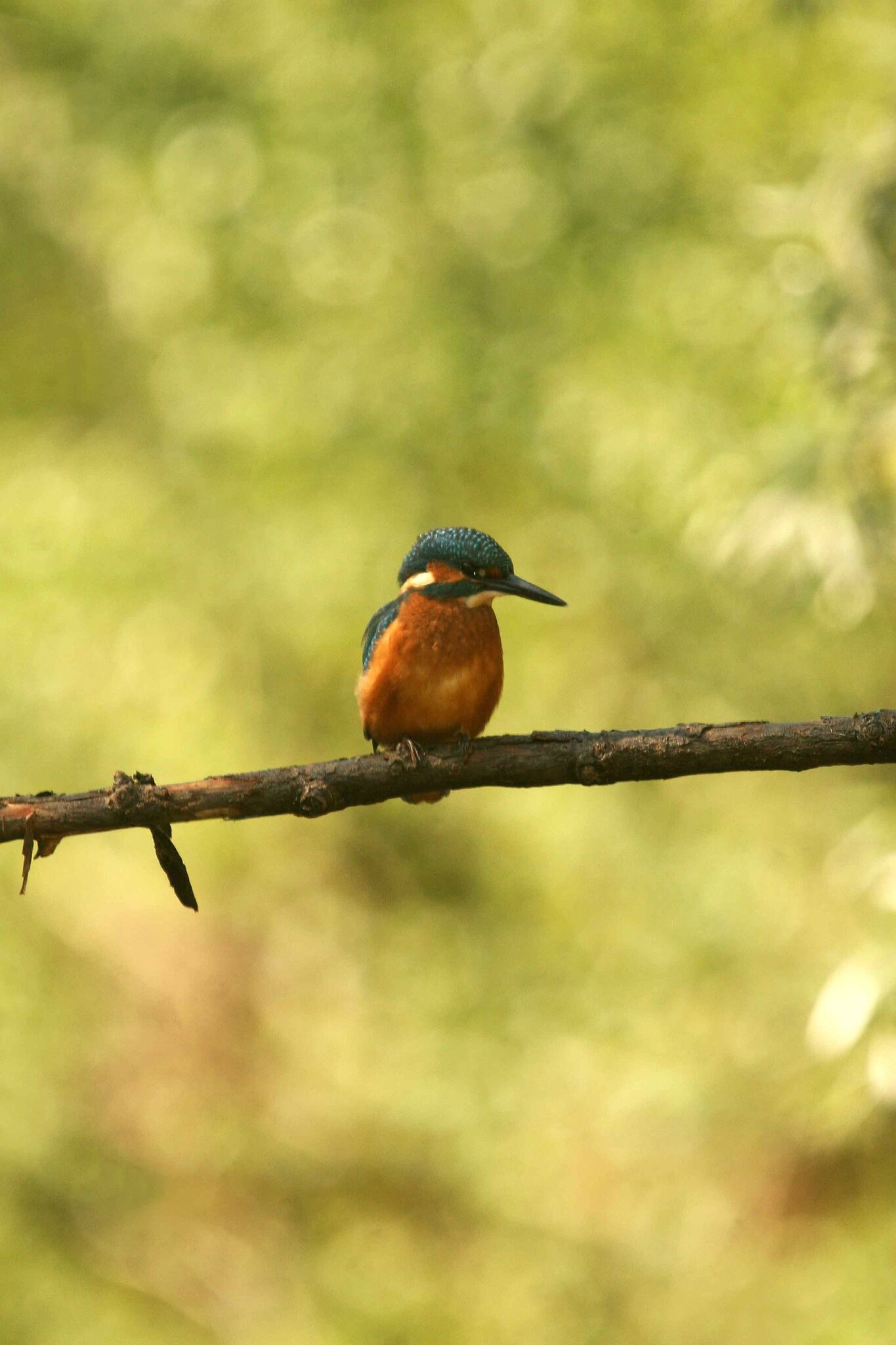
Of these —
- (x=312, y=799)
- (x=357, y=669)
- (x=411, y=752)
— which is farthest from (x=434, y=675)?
(x=357, y=669)

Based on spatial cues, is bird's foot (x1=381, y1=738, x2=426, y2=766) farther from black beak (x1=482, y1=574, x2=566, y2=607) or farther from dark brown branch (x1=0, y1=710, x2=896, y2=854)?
black beak (x1=482, y1=574, x2=566, y2=607)

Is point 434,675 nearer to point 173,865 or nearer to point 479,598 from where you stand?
point 479,598

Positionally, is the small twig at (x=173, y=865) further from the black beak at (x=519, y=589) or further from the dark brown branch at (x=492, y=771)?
the black beak at (x=519, y=589)

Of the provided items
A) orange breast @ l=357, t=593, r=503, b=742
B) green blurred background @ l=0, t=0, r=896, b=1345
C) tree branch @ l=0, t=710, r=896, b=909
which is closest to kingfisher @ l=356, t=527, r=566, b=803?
orange breast @ l=357, t=593, r=503, b=742

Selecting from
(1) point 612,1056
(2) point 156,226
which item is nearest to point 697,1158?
(1) point 612,1056

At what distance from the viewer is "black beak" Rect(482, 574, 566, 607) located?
8.35ft

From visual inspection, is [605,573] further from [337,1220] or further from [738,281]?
[337,1220]

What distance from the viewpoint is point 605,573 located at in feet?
18.3

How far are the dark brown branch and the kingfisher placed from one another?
52cm

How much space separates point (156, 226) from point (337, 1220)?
486cm

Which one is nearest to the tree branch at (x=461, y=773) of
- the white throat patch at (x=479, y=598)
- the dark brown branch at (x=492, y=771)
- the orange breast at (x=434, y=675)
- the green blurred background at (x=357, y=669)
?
the dark brown branch at (x=492, y=771)

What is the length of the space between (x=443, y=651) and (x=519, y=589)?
191 mm

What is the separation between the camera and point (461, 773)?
6.64ft

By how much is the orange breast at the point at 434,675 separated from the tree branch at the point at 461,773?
1.68 ft
